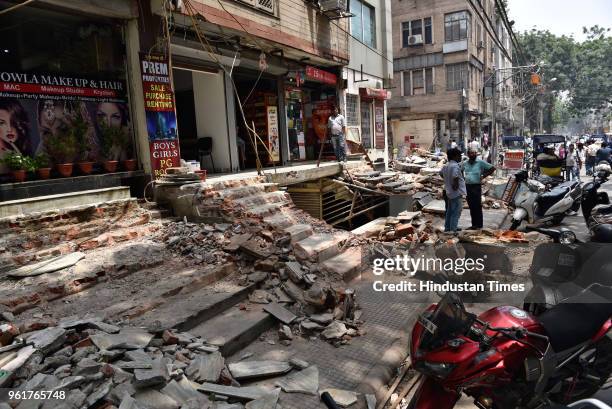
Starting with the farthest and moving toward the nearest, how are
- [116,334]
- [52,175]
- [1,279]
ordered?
[52,175] → [1,279] → [116,334]

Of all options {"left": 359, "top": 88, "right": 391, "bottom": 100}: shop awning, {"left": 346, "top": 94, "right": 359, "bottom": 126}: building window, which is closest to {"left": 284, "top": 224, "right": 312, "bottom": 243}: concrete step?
{"left": 346, "top": 94, "right": 359, "bottom": 126}: building window

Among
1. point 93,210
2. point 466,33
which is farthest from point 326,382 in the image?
point 466,33

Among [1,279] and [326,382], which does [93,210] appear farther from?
[326,382]

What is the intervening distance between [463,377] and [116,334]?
3.09 metres

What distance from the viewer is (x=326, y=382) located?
395 cm

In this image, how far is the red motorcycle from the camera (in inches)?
A: 98.7

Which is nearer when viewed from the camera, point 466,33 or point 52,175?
point 52,175

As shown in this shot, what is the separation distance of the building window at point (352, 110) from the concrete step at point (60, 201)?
35.8 ft

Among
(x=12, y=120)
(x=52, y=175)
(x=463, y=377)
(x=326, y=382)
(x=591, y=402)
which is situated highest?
(x=12, y=120)

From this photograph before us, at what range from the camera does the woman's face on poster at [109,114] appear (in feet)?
26.4

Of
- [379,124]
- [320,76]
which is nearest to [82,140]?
[320,76]

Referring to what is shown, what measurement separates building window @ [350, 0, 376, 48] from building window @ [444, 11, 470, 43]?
14.1 m

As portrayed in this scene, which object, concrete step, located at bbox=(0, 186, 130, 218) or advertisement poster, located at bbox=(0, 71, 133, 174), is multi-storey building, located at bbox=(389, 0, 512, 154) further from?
concrete step, located at bbox=(0, 186, 130, 218)

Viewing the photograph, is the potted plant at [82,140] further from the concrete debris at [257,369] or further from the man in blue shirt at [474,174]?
the man in blue shirt at [474,174]
